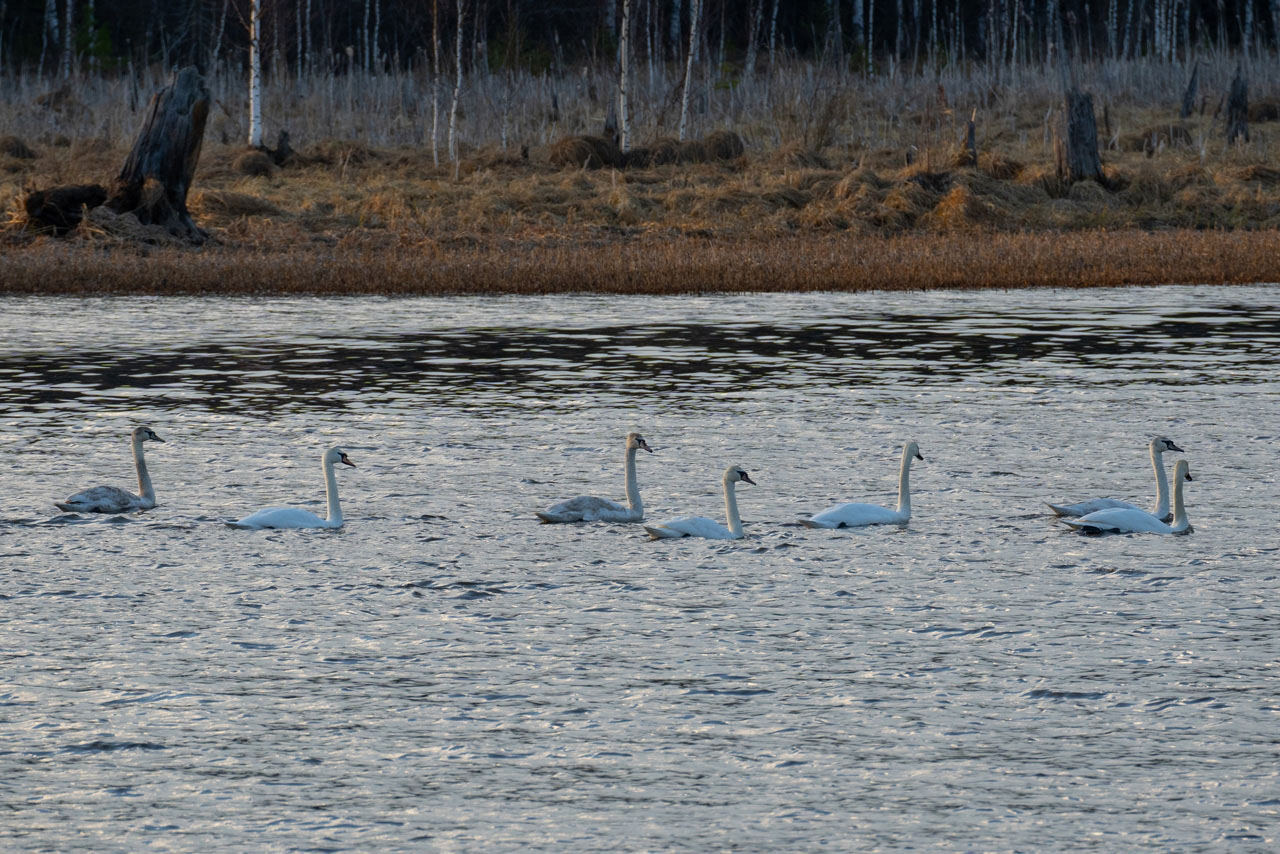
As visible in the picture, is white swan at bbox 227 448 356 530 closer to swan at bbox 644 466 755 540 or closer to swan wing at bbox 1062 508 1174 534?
swan at bbox 644 466 755 540

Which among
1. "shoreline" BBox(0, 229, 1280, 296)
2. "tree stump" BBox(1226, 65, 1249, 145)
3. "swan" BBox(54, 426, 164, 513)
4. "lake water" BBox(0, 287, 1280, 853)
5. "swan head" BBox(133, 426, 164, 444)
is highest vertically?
"tree stump" BBox(1226, 65, 1249, 145)

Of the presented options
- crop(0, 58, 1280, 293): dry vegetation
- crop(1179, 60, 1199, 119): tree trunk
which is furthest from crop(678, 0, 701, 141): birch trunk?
crop(1179, 60, 1199, 119): tree trunk

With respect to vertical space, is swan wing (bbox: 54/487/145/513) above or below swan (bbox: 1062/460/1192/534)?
above

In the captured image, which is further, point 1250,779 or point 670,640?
point 670,640

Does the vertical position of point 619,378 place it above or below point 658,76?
below

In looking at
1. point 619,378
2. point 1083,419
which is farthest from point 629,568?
point 619,378

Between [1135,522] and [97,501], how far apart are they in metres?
6.22

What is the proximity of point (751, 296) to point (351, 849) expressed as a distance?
20447 millimetres

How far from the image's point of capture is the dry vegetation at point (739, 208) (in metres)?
26.6

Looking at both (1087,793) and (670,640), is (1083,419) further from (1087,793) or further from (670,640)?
(1087,793)

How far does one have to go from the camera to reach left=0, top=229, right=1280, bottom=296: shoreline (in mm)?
26297

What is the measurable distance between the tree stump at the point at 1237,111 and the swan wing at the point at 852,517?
99.5ft

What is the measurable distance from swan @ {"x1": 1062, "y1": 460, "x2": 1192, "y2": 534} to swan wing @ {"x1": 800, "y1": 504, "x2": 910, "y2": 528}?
1086 millimetres

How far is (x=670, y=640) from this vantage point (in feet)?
28.3
